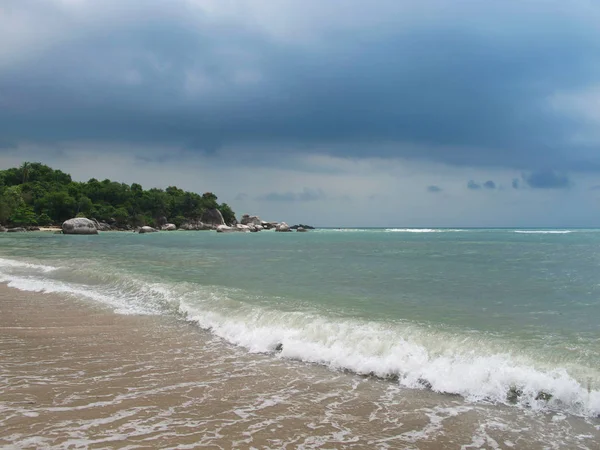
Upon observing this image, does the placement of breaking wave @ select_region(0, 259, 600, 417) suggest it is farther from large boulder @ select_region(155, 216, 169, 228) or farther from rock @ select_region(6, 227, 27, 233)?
large boulder @ select_region(155, 216, 169, 228)

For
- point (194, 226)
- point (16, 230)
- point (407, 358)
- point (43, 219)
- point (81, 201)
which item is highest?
point (81, 201)

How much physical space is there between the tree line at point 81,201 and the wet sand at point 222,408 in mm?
89590

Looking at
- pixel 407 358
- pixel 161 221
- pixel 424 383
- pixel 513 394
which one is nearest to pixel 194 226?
pixel 161 221

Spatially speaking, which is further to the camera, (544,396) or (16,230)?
(16,230)

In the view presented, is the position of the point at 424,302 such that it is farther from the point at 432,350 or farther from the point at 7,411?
the point at 7,411

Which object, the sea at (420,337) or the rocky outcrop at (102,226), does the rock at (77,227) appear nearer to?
the rocky outcrop at (102,226)

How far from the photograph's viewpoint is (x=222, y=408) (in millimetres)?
5363

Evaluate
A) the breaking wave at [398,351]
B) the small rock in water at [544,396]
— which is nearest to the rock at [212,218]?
the breaking wave at [398,351]

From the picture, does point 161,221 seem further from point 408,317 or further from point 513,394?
point 513,394

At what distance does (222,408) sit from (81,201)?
104 metres

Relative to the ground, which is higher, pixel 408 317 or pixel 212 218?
pixel 212 218

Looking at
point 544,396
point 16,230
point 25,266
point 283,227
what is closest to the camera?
point 544,396

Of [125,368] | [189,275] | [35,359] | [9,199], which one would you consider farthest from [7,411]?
[9,199]

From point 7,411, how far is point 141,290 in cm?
1030
